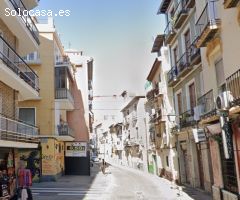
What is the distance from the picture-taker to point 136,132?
45844 millimetres

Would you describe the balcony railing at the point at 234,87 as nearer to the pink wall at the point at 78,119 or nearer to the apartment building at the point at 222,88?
the apartment building at the point at 222,88

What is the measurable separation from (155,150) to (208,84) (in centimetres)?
1940

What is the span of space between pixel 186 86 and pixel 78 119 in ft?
56.8

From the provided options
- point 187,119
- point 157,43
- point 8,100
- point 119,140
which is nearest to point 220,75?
point 187,119

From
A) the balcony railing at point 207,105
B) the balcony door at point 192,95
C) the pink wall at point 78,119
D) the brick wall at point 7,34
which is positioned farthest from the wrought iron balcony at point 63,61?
the balcony railing at point 207,105

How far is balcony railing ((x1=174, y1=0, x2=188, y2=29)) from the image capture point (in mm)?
19234

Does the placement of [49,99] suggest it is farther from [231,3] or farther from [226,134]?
→ [231,3]

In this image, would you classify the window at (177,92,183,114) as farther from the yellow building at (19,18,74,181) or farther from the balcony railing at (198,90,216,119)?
the yellow building at (19,18,74,181)

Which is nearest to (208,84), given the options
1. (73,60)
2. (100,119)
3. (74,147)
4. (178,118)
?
(178,118)

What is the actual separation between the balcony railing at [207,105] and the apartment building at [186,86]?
66.0 inches

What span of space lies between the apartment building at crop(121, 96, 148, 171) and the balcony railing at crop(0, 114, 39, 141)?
76.6ft

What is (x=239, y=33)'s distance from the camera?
10.8 metres

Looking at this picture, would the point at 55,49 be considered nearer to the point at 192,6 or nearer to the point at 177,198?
the point at 192,6

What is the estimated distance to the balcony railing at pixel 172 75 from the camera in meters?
21.6
